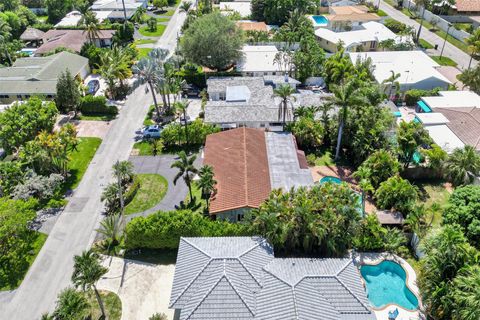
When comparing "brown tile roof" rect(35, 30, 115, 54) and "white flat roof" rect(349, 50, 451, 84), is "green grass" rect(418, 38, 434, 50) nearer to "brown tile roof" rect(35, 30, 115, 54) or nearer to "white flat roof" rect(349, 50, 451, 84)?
"white flat roof" rect(349, 50, 451, 84)

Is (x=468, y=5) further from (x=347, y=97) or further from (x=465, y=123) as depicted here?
(x=347, y=97)

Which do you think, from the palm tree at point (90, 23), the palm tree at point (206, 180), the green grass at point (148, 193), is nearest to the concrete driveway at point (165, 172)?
the green grass at point (148, 193)

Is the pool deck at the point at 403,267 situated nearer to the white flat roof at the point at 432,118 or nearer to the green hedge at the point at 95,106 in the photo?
the white flat roof at the point at 432,118

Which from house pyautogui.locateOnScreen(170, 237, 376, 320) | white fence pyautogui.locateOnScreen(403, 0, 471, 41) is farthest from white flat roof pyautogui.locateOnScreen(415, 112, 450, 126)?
white fence pyautogui.locateOnScreen(403, 0, 471, 41)

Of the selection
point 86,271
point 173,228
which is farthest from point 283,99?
point 86,271

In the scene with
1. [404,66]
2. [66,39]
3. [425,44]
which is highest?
[66,39]

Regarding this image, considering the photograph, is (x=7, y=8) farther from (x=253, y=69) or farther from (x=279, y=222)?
(x=279, y=222)
